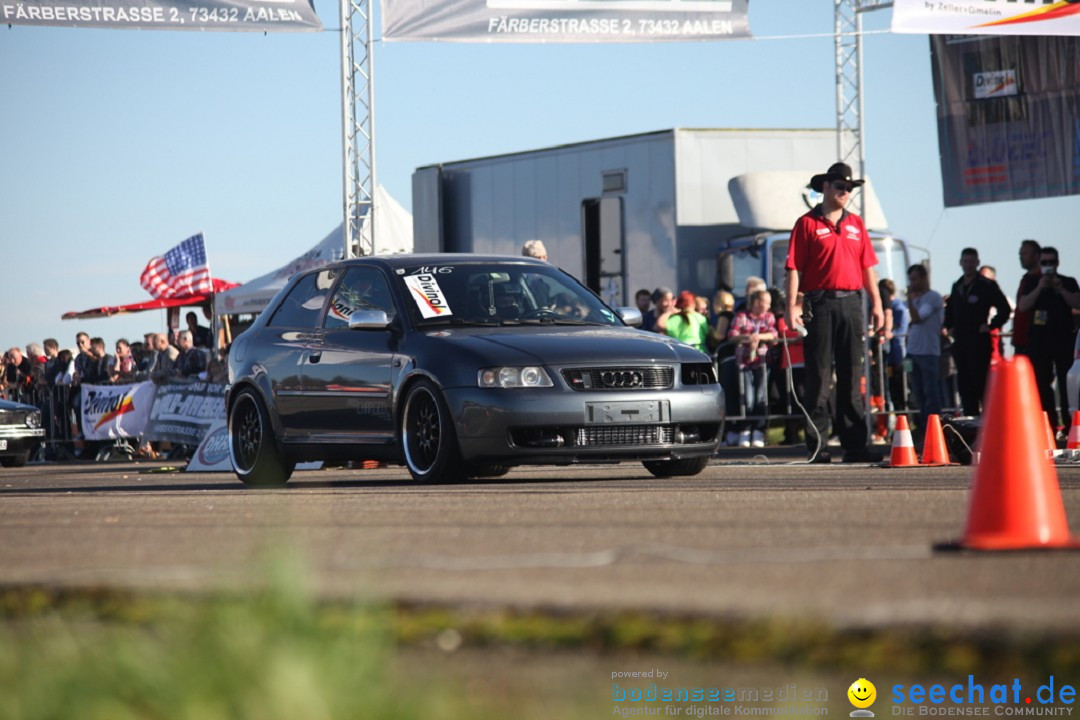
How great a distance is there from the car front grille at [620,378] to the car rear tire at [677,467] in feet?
2.28

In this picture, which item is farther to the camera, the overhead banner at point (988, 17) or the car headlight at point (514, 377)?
the overhead banner at point (988, 17)

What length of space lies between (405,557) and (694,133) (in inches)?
698

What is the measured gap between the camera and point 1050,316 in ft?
55.7

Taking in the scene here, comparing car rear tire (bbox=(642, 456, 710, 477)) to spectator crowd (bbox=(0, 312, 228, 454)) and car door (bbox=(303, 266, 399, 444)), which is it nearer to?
car door (bbox=(303, 266, 399, 444))

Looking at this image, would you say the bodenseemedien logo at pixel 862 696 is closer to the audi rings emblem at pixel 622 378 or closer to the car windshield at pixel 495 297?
the audi rings emblem at pixel 622 378

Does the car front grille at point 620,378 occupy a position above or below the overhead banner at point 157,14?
below

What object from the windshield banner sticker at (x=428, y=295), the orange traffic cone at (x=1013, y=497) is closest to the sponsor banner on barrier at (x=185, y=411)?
the windshield banner sticker at (x=428, y=295)

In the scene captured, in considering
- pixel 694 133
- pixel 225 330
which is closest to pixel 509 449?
pixel 694 133

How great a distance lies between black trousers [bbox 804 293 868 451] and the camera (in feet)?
42.3

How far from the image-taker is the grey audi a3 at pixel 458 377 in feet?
35.6

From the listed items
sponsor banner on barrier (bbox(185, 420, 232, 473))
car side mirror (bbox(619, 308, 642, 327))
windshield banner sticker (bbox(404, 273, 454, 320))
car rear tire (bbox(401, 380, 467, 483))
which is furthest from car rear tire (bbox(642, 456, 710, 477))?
sponsor banner on barrier (bbox(185, 420, 232, 473))

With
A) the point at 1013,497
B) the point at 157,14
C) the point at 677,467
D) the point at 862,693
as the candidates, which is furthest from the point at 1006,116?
the point at 862,693

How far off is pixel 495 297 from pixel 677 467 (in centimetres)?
168

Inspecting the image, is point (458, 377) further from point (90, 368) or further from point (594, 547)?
point (90, 368)
